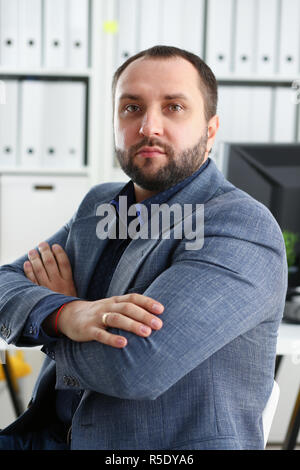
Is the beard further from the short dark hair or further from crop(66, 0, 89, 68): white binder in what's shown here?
crop(66, 0, 89, 68): white binder

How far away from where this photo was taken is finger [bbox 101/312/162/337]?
2.82ft

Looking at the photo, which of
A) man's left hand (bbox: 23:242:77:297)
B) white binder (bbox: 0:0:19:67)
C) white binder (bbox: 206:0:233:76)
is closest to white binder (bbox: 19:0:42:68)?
white binder (bbox: 0:0:19:67)

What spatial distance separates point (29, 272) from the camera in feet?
4.12

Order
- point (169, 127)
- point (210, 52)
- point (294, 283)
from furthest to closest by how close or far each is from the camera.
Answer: point (210, 52), point (294, 283), point (169, 127)

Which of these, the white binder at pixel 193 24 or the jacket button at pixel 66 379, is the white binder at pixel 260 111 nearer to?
the white binder at pixel 193 24

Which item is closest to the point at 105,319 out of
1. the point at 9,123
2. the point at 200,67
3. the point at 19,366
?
the point at 200,67

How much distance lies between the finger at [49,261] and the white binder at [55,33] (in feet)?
4.40

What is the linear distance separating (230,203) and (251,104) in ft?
5.00

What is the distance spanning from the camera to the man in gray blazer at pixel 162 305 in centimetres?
87

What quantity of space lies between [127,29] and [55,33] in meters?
0.31

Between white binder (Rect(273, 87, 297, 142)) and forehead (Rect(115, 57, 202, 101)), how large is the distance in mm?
1296
